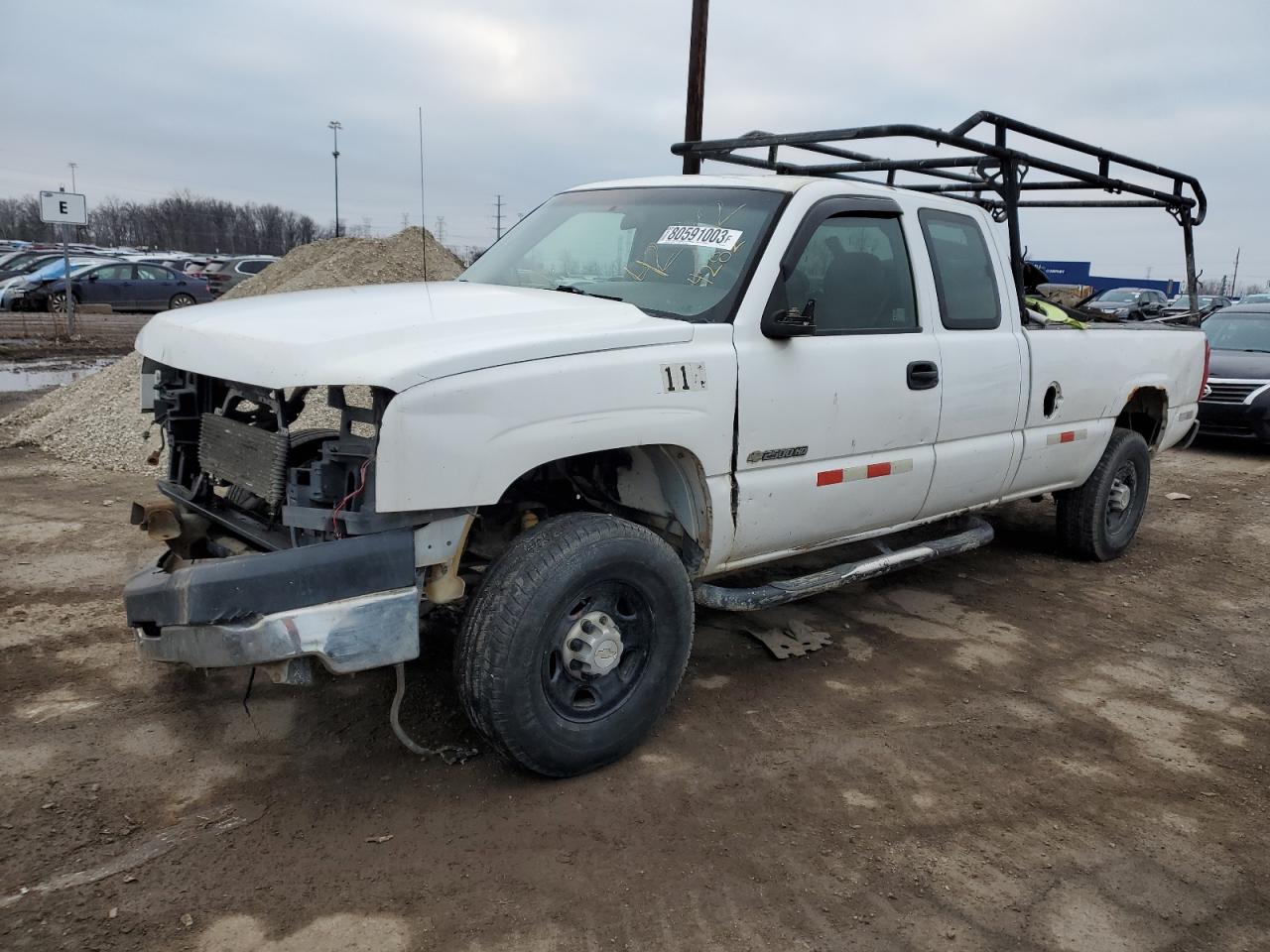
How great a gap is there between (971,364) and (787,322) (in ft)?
4.59

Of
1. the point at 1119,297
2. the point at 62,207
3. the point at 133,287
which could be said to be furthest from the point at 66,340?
the point at 1119,297

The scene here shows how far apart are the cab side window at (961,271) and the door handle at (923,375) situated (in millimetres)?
299

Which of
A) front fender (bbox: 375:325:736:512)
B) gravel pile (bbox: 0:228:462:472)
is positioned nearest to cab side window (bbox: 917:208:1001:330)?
front fender (bbox: 375:325:736:512)

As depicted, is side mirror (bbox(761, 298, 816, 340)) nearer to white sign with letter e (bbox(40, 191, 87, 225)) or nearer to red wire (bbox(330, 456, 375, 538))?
red wire (bbox(330, 456, 375, 538))

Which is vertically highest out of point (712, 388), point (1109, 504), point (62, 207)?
point (62, 207)

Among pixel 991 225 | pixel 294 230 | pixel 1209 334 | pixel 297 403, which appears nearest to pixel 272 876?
pixel 297 403

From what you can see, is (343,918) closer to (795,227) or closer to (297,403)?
(297,403)

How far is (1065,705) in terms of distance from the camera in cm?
423

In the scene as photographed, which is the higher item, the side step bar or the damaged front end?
the damaged front end

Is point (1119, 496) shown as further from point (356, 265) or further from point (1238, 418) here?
point (356, 265)

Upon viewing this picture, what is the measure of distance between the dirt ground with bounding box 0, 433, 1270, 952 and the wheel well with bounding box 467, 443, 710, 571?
0.76 metres

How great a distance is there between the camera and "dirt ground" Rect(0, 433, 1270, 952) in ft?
8.85

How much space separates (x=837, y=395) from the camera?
397 centimetres

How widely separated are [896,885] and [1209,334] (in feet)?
38.7
